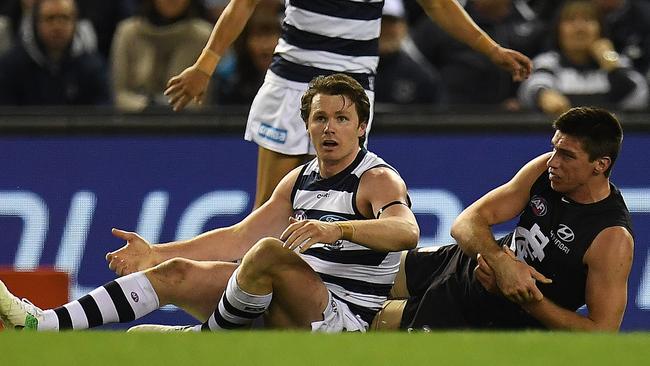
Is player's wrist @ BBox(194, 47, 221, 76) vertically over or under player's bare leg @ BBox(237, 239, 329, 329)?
over

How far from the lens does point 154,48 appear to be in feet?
33.6

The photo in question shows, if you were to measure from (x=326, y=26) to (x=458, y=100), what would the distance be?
140 inches

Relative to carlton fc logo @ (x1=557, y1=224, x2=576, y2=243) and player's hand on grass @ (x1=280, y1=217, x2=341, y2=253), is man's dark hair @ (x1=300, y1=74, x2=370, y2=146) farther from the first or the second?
carlton fc logo @ (x1=557, y1=224, x2=576, y2=243)

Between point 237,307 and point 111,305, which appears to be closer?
point 237,307

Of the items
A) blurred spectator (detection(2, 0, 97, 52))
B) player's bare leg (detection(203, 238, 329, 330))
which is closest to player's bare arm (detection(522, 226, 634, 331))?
player's bare leg (detection(203, 238, 329, 330))

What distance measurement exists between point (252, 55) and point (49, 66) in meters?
1.47

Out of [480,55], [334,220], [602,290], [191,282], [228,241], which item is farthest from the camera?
[480,55]

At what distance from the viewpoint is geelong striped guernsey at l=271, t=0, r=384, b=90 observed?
6.78m

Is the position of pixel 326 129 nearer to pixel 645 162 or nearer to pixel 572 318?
pixel 572 318

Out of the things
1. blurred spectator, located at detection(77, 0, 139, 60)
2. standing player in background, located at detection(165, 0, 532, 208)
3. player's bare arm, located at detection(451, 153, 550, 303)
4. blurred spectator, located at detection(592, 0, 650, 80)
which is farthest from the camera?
blurred spectator, located at detection(77, 0, 139, 60)

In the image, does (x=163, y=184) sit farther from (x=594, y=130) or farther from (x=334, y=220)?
(x=594, y=130)

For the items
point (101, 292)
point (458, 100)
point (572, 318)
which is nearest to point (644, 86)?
point (458, 100)

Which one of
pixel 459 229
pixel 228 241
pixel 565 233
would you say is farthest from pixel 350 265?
pixel 565 233

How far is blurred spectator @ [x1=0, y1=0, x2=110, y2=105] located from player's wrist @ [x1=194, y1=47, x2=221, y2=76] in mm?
3635
